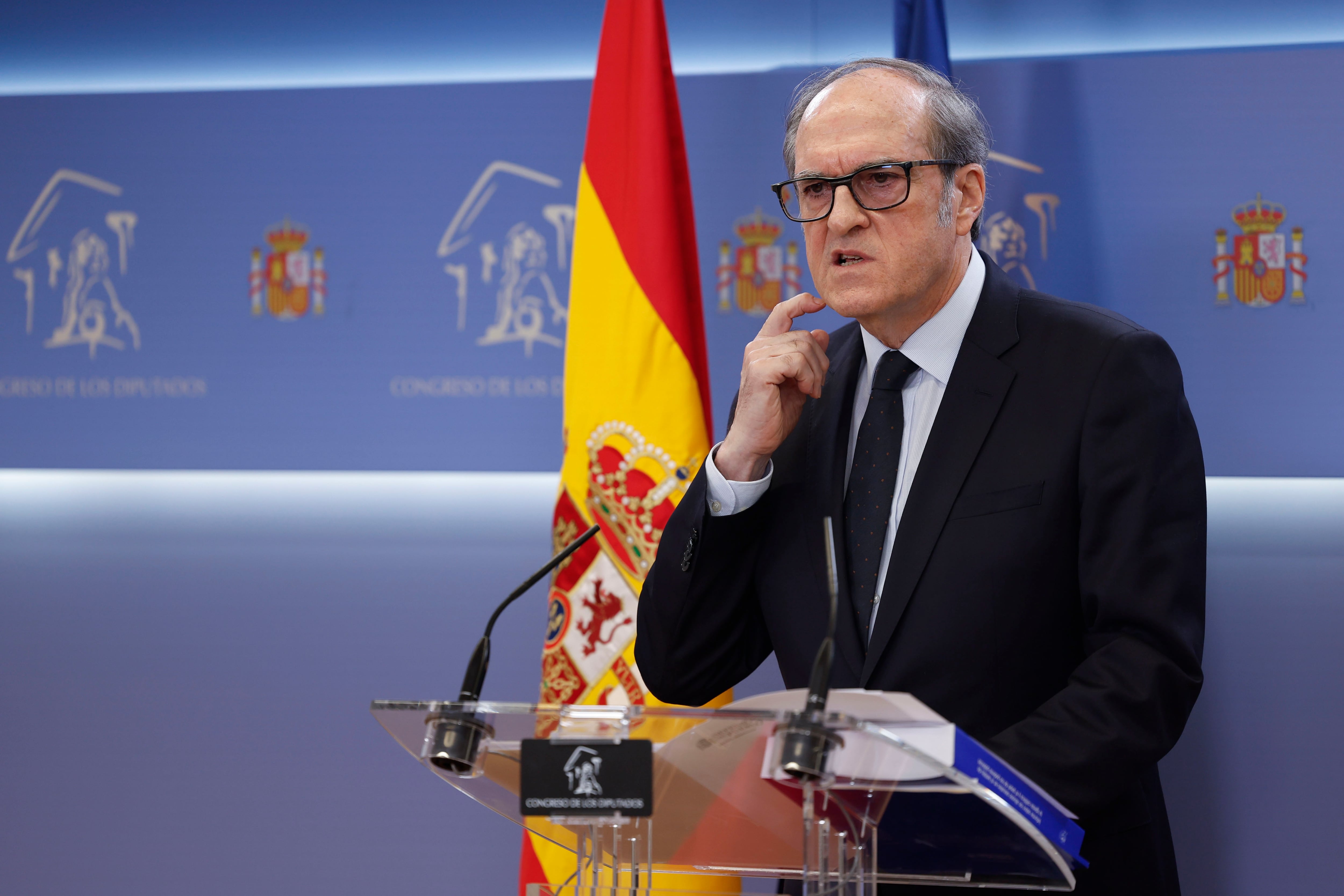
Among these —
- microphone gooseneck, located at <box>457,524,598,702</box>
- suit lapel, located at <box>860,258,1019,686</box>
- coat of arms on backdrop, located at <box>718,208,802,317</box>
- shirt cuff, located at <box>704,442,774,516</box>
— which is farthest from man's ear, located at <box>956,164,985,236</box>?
coat of arms on backdrop, located at <box>718,208,802,317</box>

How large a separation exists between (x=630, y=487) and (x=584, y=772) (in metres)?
1.45

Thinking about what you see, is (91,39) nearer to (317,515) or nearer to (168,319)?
(168,319)

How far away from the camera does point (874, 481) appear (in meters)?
1.53

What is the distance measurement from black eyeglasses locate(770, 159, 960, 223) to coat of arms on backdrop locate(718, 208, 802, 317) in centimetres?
124

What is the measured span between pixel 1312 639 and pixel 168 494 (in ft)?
9.60

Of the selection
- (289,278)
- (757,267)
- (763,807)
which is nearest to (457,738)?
(763,807)

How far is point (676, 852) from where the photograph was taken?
1.11 m

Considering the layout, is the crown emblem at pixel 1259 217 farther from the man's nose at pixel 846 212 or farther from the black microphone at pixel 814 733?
the black microphone at pixel 814 733

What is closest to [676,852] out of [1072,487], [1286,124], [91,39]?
[1072,487]

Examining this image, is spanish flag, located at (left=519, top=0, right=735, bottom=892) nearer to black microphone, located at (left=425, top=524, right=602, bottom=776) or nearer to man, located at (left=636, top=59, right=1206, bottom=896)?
man, located at (left=636, top=59, right=1206, bottom=896)

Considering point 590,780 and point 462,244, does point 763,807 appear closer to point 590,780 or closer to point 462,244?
point 590,780

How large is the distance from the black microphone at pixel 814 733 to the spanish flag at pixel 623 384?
1405 millimetres

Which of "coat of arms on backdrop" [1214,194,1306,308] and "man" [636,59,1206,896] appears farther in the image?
"coat of arms on backdrop" [1214,194,1306,308]

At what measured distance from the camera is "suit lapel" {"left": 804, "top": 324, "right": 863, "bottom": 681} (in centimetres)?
146
